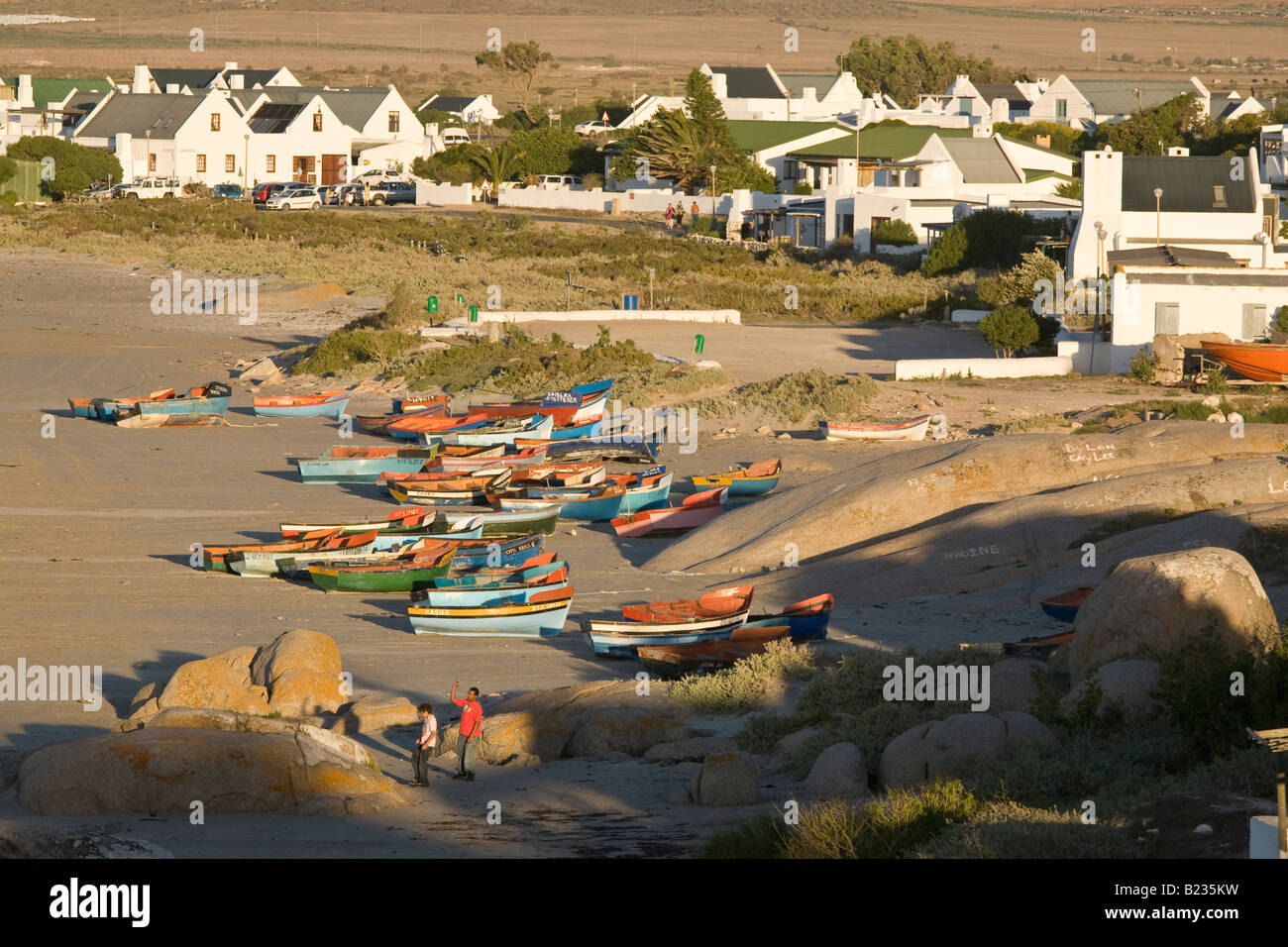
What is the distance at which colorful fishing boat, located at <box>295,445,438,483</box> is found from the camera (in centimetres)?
2962

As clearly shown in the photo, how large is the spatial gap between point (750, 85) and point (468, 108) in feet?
68.7

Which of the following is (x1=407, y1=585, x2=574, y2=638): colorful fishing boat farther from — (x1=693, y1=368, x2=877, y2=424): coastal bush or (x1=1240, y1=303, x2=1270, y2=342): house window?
(x1=1240, y1=303, x2=1270, y2=342): house window

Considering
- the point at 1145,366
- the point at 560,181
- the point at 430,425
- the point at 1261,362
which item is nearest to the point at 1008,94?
the point at 560,181

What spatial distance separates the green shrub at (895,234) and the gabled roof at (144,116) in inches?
1690

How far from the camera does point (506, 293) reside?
52.7 m

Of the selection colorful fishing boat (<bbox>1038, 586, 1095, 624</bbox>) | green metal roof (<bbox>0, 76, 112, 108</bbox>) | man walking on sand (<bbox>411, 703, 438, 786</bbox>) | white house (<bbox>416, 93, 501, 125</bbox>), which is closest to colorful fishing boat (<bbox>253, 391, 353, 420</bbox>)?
colorful fishing boat (<bbox>1038, 586, 1095, 624</bbox>)

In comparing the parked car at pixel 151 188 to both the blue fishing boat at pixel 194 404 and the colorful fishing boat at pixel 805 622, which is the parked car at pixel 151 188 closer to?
the blue fishing boat at pixel 194 404

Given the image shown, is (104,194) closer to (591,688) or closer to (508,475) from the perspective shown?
(508,475)

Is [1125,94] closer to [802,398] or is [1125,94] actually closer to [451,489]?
[802,398]

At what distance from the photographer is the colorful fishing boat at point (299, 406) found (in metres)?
36.7

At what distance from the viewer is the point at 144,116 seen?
Result: 283ft

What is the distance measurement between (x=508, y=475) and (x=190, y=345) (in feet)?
70.0

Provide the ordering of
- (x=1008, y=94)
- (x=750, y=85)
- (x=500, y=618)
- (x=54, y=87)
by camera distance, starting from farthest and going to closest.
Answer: (x=1008, y=94) → (x=750, y=85) → (x=54, y=87) → (x=500, y=618)
